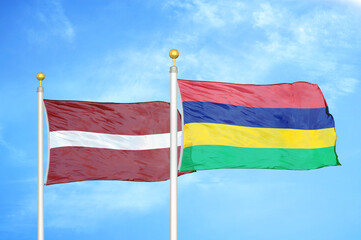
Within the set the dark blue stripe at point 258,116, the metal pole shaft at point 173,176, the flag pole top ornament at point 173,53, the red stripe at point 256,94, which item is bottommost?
the metal pole shaft at point 173,176

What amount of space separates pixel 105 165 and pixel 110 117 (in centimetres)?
127

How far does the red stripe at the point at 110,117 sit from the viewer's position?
47.4ft

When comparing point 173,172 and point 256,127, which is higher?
point 256,127

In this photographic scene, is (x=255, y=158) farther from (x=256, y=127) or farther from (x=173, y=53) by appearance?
(x=173, y=53)

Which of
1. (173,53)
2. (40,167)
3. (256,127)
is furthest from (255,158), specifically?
(40,167)

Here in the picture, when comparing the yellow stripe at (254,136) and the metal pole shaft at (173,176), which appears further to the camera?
the yellow stripe at (254,136)

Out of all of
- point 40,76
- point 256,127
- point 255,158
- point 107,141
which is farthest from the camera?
point 107,141

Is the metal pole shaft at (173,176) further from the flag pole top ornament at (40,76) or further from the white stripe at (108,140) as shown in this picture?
the flag pole top ornament at (40,76)

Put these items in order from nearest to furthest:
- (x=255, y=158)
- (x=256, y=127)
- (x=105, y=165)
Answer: (x=255, y=158) → (x=256, y=127) → (x=105, y=165)

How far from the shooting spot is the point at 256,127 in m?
14.0

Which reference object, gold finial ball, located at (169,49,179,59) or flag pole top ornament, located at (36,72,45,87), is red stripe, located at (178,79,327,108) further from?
flag pole top ornament, located at (36,72,45,87)

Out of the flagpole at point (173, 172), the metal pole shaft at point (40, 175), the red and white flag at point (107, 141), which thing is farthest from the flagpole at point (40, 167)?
the flagpole at point (173, 172)

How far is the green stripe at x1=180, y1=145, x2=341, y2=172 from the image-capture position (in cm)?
1273

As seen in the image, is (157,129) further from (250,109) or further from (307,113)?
(307,113)
